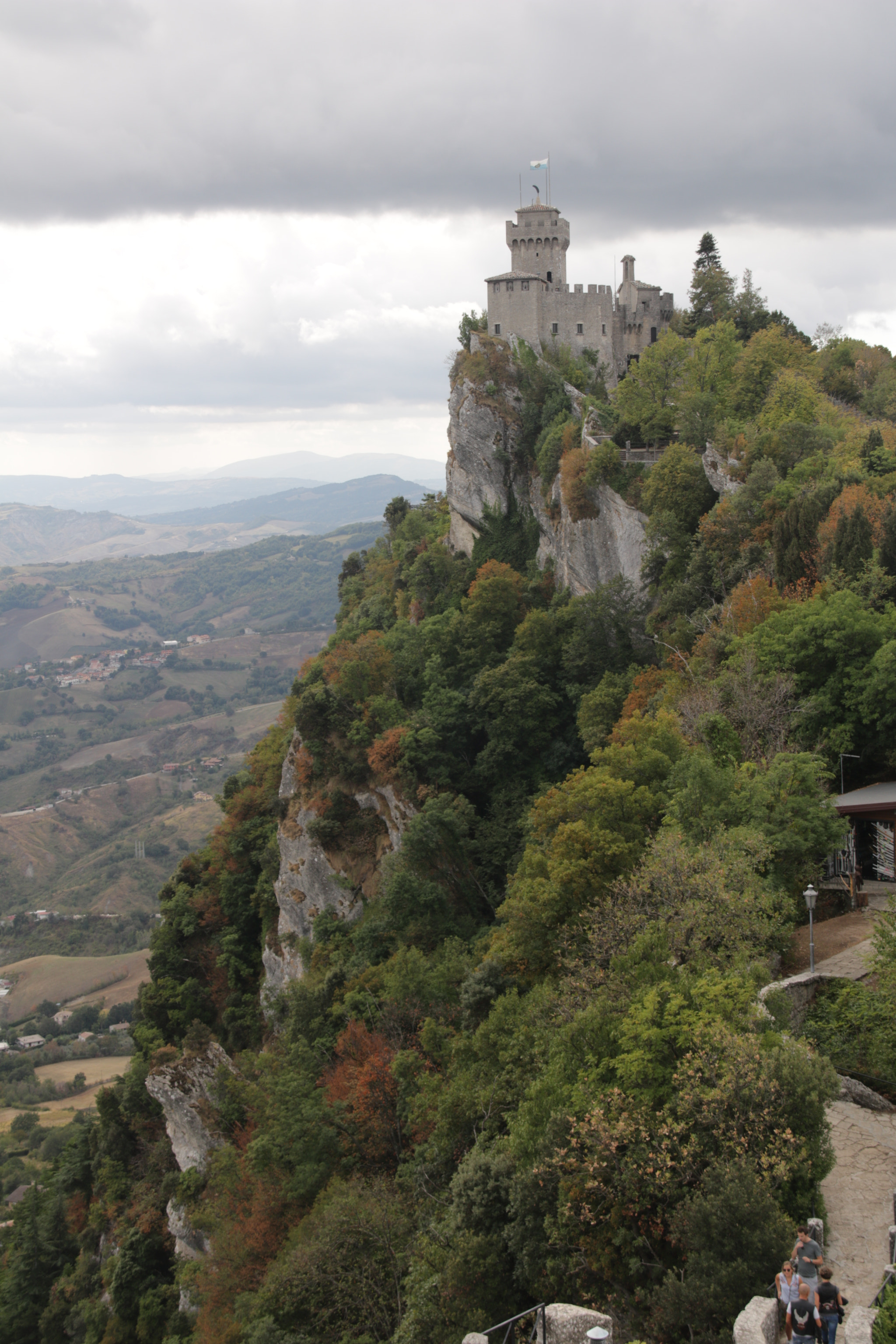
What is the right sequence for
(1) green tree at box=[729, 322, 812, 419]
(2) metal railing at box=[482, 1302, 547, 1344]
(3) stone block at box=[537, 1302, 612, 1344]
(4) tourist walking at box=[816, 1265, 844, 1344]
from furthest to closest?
(1) green tree at box=[729, 322, 812, 419] < (3) stone block at box=[537, 1302, 612, 1344] < (2) metal railing at box=[482, 1302, 547, 1344] < (4) tourist walking at box=[816, 1265, 844, 1344]

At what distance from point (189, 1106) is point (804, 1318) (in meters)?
34.1

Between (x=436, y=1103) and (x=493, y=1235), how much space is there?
27.0 ft

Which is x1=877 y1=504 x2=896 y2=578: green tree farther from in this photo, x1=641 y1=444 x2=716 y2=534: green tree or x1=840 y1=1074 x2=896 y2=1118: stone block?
x1=840 y1=1074 x2=896 y2=1118: stone block

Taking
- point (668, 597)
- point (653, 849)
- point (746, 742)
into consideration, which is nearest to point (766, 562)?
point (668, 597)

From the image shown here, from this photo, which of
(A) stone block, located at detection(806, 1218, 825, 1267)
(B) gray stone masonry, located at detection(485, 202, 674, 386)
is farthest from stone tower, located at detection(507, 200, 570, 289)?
(A) stone block, located at detection(806, 1218, 825, 1267)

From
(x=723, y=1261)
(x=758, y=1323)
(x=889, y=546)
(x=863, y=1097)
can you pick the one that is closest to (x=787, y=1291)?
(x=758, y=1323)

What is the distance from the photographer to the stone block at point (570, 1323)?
1232 cm

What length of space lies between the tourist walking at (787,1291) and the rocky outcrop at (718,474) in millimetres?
31737

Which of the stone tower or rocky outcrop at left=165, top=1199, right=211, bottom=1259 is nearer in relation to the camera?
rocky outcrop at left=165, top=1199, right=211, bottom=1259

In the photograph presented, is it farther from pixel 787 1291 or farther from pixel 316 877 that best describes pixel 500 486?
pixel 787 1291

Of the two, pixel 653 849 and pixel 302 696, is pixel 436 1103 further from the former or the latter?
pixel 302 696

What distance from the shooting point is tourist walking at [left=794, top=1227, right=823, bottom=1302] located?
10.7 m

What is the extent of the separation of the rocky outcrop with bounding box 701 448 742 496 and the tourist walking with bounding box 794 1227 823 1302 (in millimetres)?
31452

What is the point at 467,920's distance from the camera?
41.2m
